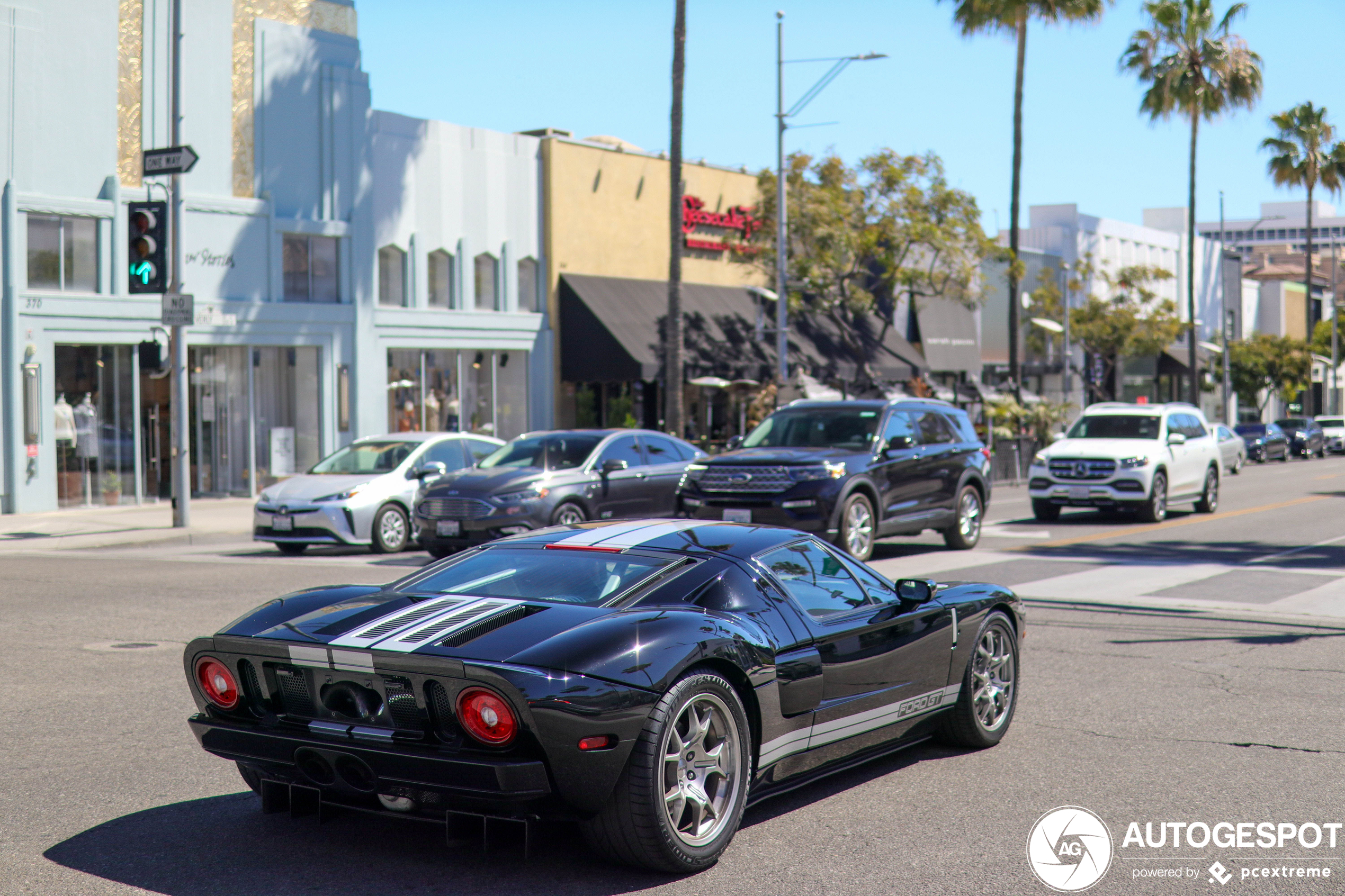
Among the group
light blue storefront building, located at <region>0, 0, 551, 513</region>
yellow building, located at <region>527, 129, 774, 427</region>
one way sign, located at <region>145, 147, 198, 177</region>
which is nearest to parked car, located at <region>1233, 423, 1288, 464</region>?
yellow building, located at <region>527, 129, 774, 427</region>

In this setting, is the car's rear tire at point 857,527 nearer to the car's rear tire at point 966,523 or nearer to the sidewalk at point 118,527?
the car's rear tire at point 966,523

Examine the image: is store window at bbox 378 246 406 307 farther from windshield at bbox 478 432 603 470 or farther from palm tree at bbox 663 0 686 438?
windshield at bbox 478 432 603 470

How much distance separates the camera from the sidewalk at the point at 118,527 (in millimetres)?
19812

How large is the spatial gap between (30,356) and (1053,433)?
24.9 metres

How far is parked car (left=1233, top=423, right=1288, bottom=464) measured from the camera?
49500mm

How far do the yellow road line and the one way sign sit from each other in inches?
507

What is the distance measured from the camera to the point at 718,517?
15602 millimetres

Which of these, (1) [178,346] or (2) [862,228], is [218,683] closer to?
(1) [178,346]

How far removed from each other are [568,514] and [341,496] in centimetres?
326

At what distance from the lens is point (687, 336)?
33688 mm

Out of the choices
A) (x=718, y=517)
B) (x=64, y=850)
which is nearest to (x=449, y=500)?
(x=718, y=517)

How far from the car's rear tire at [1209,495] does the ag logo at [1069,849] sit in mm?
18516

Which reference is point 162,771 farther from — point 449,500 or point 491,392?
point 491,392

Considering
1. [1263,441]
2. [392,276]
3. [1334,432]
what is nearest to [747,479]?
[392,276]
